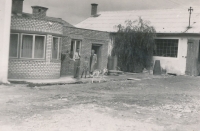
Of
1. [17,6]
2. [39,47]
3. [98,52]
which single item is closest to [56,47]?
[39,47]

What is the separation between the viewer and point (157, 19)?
25.4m

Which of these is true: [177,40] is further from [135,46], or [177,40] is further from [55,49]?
[55,49]

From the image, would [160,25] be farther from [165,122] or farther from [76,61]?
[165,122]

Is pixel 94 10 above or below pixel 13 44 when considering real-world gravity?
above

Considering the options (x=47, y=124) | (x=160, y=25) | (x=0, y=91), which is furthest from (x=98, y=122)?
(x=160, y=25)

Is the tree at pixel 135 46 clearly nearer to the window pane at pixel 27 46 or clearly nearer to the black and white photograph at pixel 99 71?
the black and white photograph at pixel 99 71

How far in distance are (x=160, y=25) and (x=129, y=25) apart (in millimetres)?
2894

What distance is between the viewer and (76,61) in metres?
15.7

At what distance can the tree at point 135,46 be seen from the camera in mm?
21625

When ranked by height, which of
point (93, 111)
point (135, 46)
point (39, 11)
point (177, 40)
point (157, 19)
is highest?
point (157, 19)

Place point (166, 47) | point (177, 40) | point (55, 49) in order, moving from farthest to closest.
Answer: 1. point (166, 47)
2. point (177, 40)
3. point (55, 49)

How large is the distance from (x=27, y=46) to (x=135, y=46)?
32.6ft

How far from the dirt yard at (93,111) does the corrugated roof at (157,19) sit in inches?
483

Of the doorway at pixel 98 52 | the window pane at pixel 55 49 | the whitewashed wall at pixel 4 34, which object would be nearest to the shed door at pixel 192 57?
Result: the doorway at pixel 98 52
